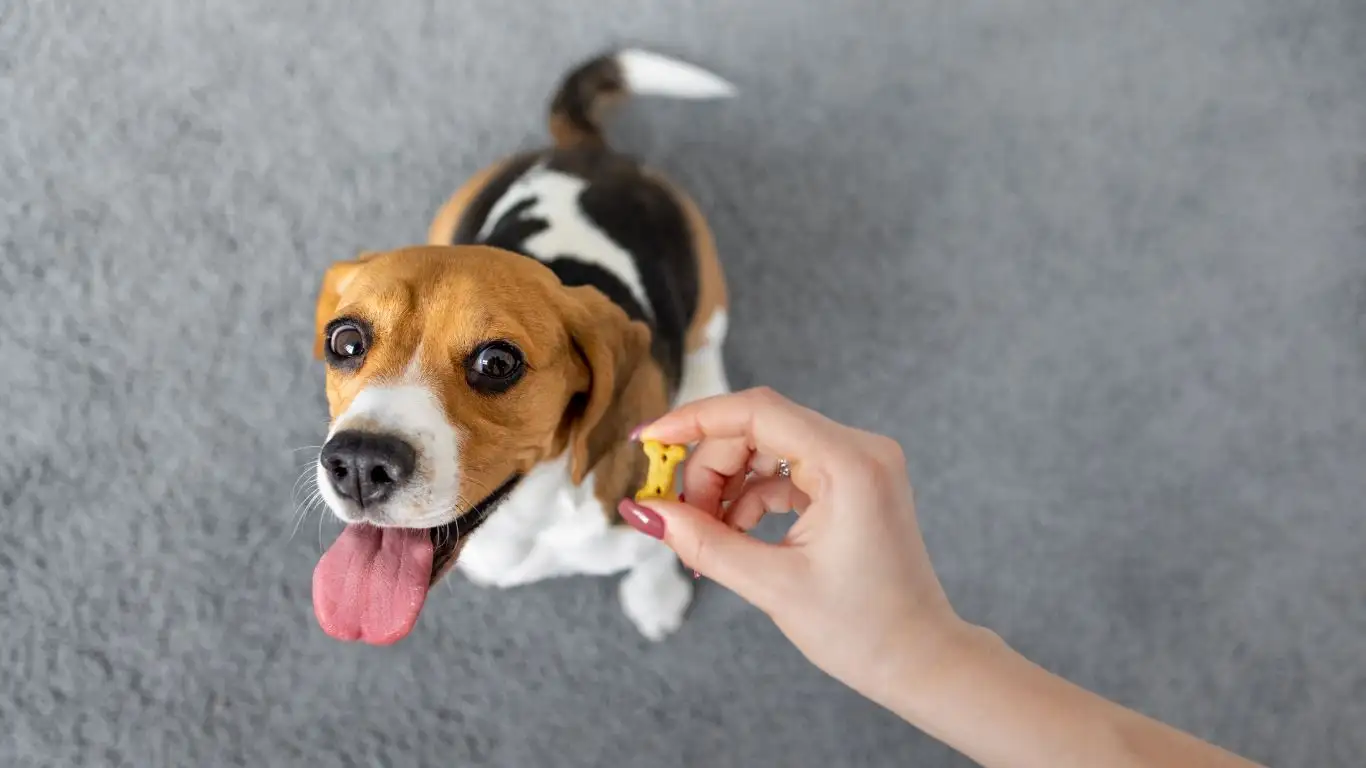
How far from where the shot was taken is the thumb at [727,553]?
4.36ft

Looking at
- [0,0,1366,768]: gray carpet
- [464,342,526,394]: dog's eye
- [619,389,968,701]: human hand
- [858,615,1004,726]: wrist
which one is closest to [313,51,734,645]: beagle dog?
[464,342,526,394]: dog's eye

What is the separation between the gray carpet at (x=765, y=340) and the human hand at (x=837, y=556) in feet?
3.49

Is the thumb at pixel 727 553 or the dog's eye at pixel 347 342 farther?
the dog's eye at pixel 347 342

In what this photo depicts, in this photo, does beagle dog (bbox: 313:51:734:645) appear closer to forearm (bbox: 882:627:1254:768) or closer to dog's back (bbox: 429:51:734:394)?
dog's back (bbox: 429:51:734:394)

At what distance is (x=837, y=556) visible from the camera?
1.31 meters

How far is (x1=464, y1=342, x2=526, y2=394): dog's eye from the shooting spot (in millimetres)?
1499

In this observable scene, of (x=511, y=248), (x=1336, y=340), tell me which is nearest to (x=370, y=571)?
(x=511, y=248)

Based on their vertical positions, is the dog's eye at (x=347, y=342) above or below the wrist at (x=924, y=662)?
above

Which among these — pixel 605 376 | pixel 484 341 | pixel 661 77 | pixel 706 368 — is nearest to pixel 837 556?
pixel 605 376

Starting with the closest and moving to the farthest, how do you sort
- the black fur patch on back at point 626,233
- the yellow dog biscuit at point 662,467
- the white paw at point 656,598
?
the yellow dog biscuit at point 662,467
the black fur patch on back at point 626,233
the white paw at point 656,598

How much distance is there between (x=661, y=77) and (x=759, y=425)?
1399 mm

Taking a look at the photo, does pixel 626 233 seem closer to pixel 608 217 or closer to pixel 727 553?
pixel 608 217

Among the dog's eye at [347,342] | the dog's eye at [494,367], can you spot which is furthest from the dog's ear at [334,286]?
the dog's eye at [494,367]

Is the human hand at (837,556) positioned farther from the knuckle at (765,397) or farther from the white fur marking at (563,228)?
the white fur marking at (563,228)
